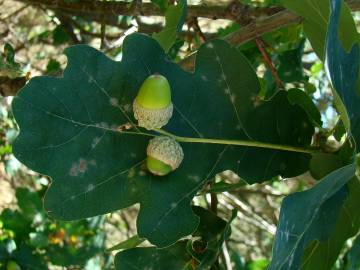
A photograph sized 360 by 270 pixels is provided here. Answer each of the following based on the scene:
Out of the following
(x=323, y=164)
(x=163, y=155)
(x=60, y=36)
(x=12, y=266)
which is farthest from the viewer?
(x=60, y=36)

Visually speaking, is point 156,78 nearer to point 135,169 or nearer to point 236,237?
point 135,169

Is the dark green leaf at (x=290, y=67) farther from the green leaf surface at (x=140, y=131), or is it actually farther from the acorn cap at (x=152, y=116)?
the acorn cap at (x=152, y=116)

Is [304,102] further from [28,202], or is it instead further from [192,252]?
[28,202]

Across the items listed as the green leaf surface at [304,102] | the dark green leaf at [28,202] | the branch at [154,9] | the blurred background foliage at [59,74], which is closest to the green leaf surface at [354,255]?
the blurred background foliage at [59,74]

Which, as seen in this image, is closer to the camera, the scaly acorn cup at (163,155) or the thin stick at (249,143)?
the scaly acorn cup at (163,155)

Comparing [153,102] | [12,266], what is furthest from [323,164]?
[12,266]

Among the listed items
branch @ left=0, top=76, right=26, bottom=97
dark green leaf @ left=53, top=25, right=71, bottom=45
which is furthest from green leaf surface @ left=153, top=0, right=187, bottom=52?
dark green leaf @ left=53, top=25, right=71, bottom=45

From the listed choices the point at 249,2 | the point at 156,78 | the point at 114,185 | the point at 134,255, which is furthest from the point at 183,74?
the point at 249,2
